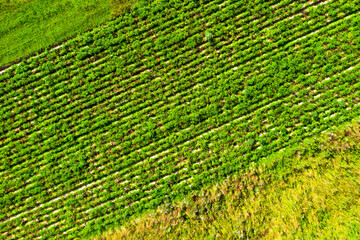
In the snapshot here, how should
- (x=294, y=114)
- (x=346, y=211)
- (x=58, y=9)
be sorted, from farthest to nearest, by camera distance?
(x=58, y=9), (x=294, y=114), (x=346, y=211)

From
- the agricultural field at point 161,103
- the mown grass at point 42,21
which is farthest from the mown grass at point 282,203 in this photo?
the mown grass at point 42,21

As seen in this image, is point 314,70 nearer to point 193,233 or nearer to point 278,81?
point 278,81

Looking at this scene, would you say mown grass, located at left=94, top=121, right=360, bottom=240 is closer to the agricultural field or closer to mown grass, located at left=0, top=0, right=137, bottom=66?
the agricultural field

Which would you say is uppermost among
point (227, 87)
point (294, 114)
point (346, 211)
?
point (227, 87)

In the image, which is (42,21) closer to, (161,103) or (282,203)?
(161,103)

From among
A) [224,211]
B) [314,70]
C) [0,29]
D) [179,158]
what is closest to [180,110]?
[179,158]

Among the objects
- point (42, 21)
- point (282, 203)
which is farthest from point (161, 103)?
point (42, 21)
